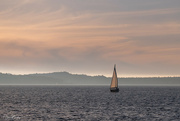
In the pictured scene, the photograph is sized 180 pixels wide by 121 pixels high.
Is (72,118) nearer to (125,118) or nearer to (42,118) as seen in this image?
(42,118)

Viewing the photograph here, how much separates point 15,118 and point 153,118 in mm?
28587

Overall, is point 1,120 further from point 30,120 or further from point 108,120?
point 108,120

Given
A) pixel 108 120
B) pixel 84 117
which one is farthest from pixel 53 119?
pixel 108 120

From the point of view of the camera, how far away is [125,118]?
63062 millimetres

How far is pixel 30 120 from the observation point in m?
59.4

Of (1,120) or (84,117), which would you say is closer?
(1,120)

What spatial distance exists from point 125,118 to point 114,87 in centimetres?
10353

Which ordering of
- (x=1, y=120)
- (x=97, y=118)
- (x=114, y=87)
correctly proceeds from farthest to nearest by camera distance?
(x=114, y=87) → (x=97, y=118) → (x=1, y=120)

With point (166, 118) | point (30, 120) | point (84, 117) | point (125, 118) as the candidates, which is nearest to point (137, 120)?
point (125, 118)

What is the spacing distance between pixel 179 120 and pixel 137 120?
8.62 m

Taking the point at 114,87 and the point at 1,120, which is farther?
the point at 114,87

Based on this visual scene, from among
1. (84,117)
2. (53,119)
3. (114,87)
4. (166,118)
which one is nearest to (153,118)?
(166,118)

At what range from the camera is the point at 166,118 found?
6375 cm

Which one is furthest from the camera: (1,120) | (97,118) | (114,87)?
(114,87)
